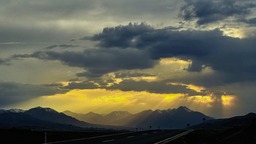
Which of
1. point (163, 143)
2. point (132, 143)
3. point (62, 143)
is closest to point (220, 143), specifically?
point (163, 143)

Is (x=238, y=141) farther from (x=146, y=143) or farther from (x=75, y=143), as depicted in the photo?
(x=75, y=143)

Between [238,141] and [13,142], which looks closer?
[238,141]

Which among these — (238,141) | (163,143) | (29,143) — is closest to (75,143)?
(29,143)

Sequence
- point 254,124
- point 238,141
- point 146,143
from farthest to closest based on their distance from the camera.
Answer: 1. point 254,124
2. point 146,143
3. point 238,141

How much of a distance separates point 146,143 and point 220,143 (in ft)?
25.4

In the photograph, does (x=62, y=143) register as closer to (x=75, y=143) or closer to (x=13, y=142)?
(x=75, y=143)

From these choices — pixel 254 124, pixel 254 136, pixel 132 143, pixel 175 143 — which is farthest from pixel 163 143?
pixel 254 124

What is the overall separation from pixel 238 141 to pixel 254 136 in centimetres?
172

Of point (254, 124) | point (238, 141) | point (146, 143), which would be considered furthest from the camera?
point (254, 124)

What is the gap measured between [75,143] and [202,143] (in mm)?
13754

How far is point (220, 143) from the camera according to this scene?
46500 mm

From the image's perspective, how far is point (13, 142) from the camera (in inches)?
1950

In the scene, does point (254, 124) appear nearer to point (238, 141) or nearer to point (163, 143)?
point (238, 141)

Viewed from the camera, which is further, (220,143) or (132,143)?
(132,143)
